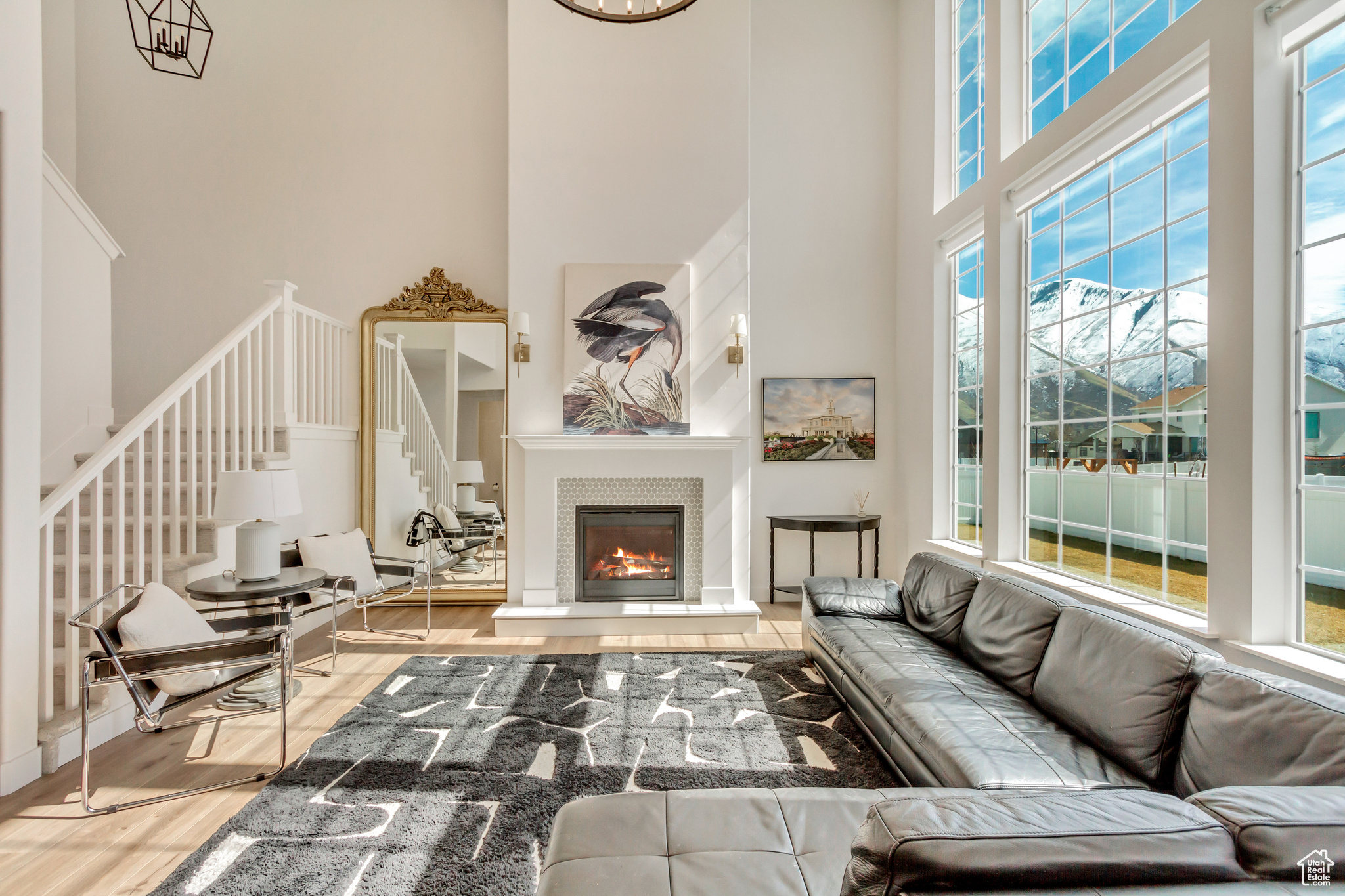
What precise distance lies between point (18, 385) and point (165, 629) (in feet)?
3.60

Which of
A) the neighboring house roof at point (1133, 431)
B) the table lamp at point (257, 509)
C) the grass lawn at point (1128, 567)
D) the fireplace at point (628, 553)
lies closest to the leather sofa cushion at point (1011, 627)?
the grass lawn at point (1128, 567)

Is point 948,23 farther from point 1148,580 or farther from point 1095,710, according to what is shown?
point 1095,710

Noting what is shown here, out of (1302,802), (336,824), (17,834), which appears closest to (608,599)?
(336,824)

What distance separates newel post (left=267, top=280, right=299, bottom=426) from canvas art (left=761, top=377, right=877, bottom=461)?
11.9ft

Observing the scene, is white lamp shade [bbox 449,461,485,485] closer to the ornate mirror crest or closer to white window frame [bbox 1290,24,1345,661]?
the ornate mirror crest

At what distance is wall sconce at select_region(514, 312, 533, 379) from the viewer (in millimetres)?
4766

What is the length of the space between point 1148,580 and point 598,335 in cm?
370

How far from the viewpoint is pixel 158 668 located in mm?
2402

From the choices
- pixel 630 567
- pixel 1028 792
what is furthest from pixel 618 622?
pixel 1028 792

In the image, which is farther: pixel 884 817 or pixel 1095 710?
pixel 1095 710

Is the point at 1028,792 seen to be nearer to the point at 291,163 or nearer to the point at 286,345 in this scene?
the point at 286,345

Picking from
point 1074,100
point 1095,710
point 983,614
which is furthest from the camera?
point 1074,100

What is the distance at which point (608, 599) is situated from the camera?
490cm

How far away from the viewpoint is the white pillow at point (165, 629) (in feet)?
8.14
